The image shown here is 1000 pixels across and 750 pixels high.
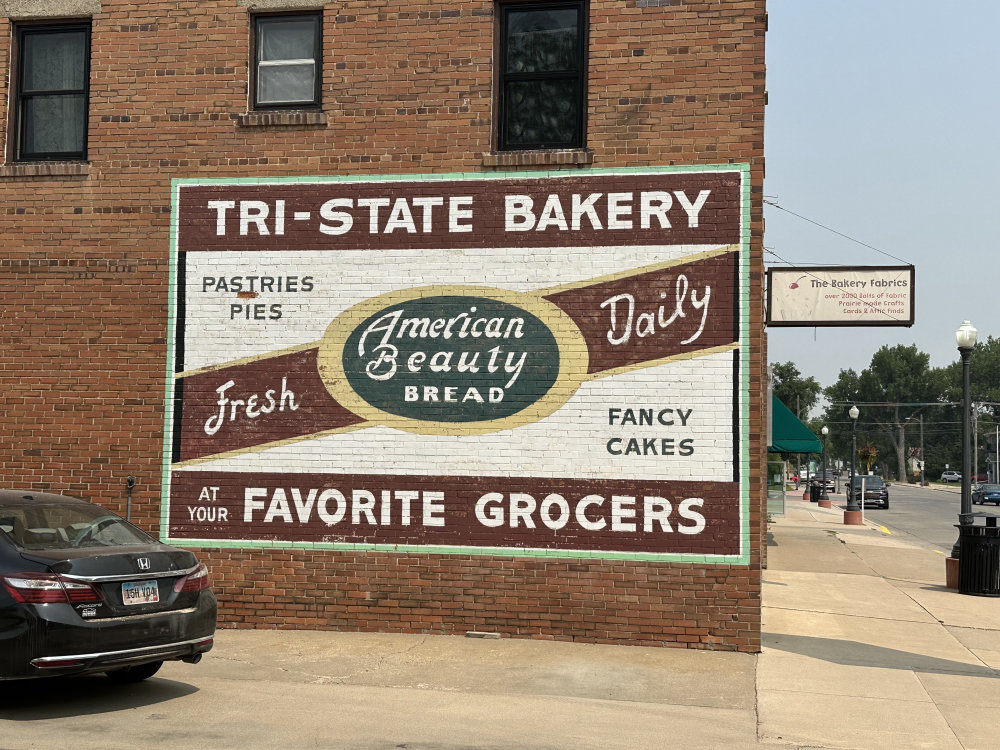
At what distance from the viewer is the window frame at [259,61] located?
455 inches

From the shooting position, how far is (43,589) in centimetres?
712

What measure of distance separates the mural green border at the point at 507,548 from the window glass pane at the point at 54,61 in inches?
77.4

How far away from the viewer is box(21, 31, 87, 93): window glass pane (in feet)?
39.7

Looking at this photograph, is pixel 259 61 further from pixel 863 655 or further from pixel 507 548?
pixel 863 655

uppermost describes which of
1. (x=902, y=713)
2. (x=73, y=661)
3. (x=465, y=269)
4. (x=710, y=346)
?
(x=465, y=269)

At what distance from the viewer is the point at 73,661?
7.09 metres

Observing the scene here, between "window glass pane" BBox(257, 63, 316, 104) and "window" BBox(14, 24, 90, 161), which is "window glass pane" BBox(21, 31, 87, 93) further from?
"window glass pane" BBox(257, 63, 316, 104)

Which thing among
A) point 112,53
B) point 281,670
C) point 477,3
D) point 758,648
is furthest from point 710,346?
point 112,53

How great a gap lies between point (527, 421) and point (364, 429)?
173 centimetres

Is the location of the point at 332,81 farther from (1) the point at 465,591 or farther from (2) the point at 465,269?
(1) the point at 465,591

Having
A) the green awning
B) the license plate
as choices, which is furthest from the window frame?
the green awning

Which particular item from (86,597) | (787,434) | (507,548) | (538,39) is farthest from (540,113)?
(787,434)

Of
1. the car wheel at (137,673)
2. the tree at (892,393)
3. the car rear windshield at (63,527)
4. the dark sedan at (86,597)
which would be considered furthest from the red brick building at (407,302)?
the tree at (892,393)

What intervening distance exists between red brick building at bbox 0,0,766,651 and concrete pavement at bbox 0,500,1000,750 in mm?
822
